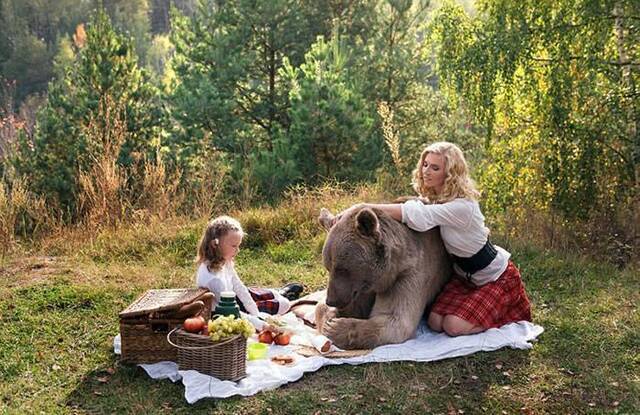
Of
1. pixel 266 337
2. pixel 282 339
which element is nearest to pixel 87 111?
pixel 266 337

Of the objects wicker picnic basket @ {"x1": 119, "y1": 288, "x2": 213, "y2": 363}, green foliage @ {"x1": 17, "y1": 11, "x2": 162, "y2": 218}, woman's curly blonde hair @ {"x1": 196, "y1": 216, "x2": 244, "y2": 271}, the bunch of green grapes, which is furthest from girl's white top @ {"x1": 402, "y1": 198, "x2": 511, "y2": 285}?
green foliage @ {"x1": 17, "y1": 11, "x2": 162, "y2": 218}

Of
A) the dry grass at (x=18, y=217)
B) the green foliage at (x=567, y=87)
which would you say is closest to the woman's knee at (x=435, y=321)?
the green foliage at (x=567, y=87)

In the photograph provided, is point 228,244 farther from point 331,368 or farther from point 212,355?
point 331,368

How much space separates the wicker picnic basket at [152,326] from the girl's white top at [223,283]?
30 cm

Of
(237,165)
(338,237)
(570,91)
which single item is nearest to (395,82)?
(237,165)

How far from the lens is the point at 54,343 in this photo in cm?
541

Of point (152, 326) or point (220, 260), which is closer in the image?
point (152, 326)

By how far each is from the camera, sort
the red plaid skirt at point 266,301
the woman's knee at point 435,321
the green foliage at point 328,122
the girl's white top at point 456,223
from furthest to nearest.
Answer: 1. the green foliage at point 328,122
2. the red plaid skirt at point 266,301
3. the woman's knee at point 435,321
4. the girl's white top at point 456,223

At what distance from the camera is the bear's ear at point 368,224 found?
15.8 feet

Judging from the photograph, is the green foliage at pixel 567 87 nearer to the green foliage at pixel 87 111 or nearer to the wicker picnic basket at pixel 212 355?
the wicker picnic basket at pixel 212 355

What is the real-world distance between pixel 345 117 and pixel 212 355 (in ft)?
26.4

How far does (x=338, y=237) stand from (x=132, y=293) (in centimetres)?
244

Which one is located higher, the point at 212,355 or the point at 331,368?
the point at 212,355

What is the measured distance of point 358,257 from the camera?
4891 mm
